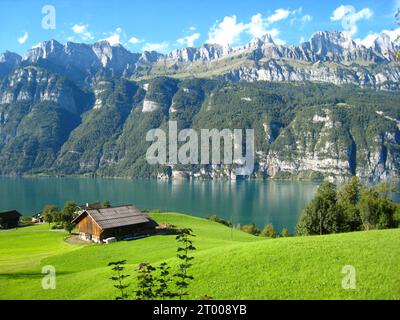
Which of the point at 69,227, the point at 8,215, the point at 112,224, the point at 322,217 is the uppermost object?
the point at 112,224

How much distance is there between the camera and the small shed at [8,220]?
281 feet

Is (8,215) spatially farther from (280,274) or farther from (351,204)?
(280,274)

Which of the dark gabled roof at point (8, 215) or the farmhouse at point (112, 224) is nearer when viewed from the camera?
the farmhouse at point (112, 224)

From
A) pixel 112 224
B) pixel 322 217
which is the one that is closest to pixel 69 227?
pixel 112 224

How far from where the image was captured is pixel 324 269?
20.7 metres

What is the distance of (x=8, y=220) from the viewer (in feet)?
286

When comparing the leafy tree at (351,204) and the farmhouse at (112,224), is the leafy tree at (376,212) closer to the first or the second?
the leafy tree at (351,204)

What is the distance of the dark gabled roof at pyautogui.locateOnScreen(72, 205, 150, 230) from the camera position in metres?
55.3

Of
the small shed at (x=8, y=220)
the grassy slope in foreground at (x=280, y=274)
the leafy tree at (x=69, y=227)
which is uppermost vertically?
the grassy slope in foreground at (x=280, y=274)

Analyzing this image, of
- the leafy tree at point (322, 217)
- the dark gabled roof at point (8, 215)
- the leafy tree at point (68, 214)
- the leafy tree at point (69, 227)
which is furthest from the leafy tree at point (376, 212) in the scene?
the dark gabled roof at point (8, 215)

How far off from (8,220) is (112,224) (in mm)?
43672
